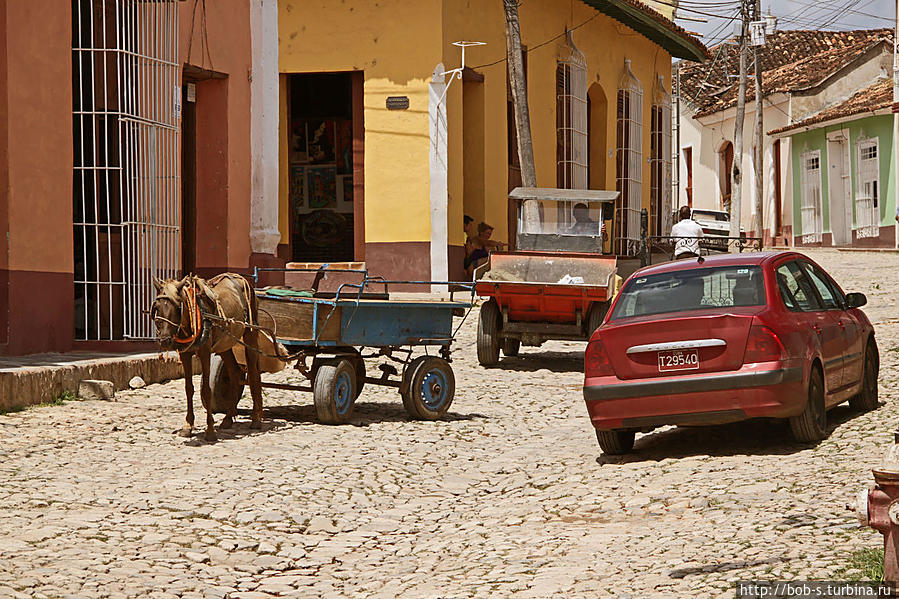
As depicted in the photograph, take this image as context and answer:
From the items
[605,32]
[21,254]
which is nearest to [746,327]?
[21,254]

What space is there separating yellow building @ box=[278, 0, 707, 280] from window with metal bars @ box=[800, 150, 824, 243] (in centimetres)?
1625

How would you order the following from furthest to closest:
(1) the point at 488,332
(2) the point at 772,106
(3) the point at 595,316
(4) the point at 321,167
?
(2) the point at 772,106, (4) the point at 321,167, (1) the point at 488,332, (3) the point at 595,316

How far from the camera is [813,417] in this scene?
9156 mm

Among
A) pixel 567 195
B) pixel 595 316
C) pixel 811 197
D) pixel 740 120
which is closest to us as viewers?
pixel 595 316

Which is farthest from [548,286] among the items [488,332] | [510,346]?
[510,346]

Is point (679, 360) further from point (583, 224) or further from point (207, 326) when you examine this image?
point (583, 224)

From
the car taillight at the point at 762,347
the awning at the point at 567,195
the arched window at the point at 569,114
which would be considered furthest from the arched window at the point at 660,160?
the car taillight at the point at 762,347

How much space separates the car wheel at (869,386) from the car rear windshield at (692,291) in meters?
1.88

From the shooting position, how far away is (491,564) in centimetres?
668

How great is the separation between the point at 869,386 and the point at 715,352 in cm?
264

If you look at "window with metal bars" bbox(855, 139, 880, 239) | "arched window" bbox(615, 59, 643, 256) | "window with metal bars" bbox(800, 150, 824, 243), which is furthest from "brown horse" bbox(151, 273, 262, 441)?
"window with metal bars" bbox(800, 150, 824, 243)

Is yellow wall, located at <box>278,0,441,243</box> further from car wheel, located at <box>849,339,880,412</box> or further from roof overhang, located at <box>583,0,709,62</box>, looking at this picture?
car wheel, located at <box>849,339,880,412</box>

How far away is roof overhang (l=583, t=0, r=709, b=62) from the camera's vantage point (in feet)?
92.2

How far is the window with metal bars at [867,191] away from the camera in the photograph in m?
39.8
